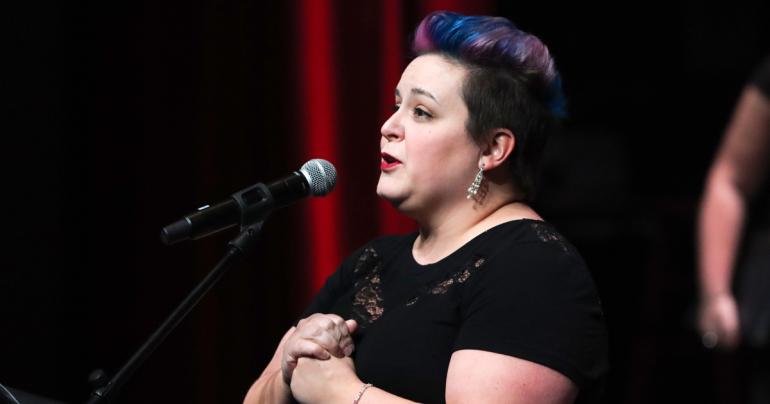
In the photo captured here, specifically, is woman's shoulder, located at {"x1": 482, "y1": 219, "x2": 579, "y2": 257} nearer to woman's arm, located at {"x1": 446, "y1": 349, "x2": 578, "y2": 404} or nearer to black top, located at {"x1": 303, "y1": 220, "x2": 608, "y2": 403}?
black top, located at {"x1": 303, "y1": 220, "x2": 608, "y2": 403}

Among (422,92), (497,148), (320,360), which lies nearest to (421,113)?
(422,92)

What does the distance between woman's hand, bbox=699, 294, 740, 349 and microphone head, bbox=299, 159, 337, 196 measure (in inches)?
45.1

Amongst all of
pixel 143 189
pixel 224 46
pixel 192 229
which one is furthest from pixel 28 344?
pixel 192 229

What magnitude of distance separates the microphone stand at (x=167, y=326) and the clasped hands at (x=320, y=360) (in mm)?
245

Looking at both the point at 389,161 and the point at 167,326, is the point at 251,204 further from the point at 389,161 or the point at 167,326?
the point at 389,161

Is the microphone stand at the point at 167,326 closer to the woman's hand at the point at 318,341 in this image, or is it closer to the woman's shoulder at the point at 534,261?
the woman's hand at the point at 318,341

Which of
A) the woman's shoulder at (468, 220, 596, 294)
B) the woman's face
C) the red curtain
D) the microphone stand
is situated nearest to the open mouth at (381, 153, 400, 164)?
the woman's face

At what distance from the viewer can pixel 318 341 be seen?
69.7 inches

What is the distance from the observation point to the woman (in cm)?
160

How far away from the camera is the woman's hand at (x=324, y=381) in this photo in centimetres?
170

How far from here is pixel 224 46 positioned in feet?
10.3

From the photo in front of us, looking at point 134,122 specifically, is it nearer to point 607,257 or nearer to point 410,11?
point 410,11

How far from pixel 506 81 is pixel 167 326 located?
0.74 meters

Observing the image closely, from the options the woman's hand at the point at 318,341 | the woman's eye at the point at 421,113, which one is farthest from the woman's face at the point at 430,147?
the woman's hand at the point at 318,341
